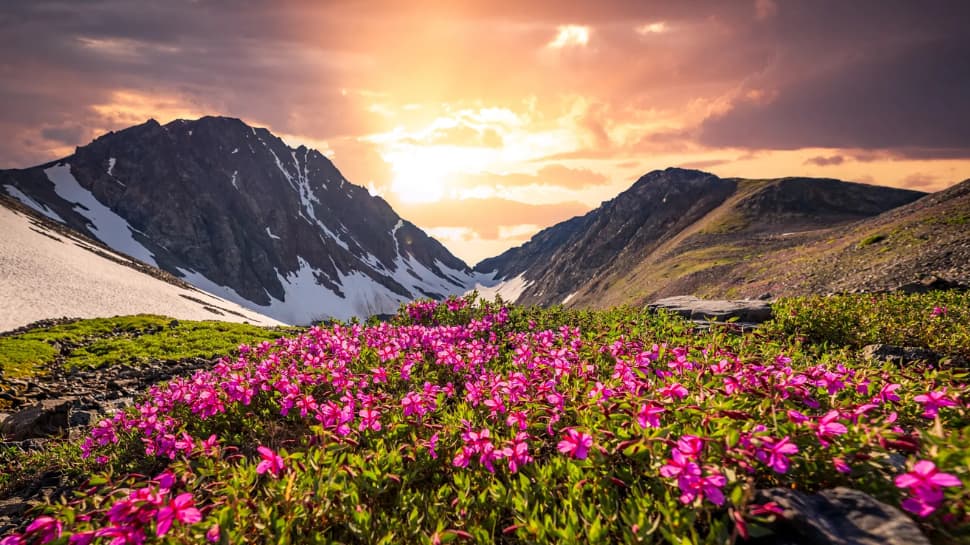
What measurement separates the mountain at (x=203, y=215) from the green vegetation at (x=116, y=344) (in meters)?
105

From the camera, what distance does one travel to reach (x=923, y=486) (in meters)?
2.16

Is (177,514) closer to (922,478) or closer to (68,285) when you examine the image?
(922,478)

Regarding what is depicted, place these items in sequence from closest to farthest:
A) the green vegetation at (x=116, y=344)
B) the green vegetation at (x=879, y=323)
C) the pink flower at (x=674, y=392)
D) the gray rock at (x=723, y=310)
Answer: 1. the pink flower at (x=674, y=392)
2. the green vegetation at (x=879, y=323)
3. the gray rock at (x=723, y=310)
4. the green vegetation at (x=116, y=344)

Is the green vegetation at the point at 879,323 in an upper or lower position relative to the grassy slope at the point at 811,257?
lower

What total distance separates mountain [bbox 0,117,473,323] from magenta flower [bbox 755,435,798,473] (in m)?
140

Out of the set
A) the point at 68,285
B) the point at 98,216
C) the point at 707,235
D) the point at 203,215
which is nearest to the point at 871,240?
the point at 707,235

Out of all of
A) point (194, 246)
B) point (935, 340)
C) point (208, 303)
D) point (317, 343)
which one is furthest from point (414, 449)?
point (194, 246)

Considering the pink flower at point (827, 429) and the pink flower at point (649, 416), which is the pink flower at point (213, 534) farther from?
the pink flower at point (827, 429)

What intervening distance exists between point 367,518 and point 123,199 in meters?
175

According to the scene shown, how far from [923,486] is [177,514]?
411 centimetres

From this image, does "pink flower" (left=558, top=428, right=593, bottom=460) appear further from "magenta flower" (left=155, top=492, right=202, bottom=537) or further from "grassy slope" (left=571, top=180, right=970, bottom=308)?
"grassy slope" (left=571, top=180, right=970, bottom=308)

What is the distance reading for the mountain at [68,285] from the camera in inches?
1432

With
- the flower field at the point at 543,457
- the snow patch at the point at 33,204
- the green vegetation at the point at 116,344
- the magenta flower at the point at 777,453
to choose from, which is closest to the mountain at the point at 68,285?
the green vegetation at the point at 116,344

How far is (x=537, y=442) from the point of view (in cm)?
399
